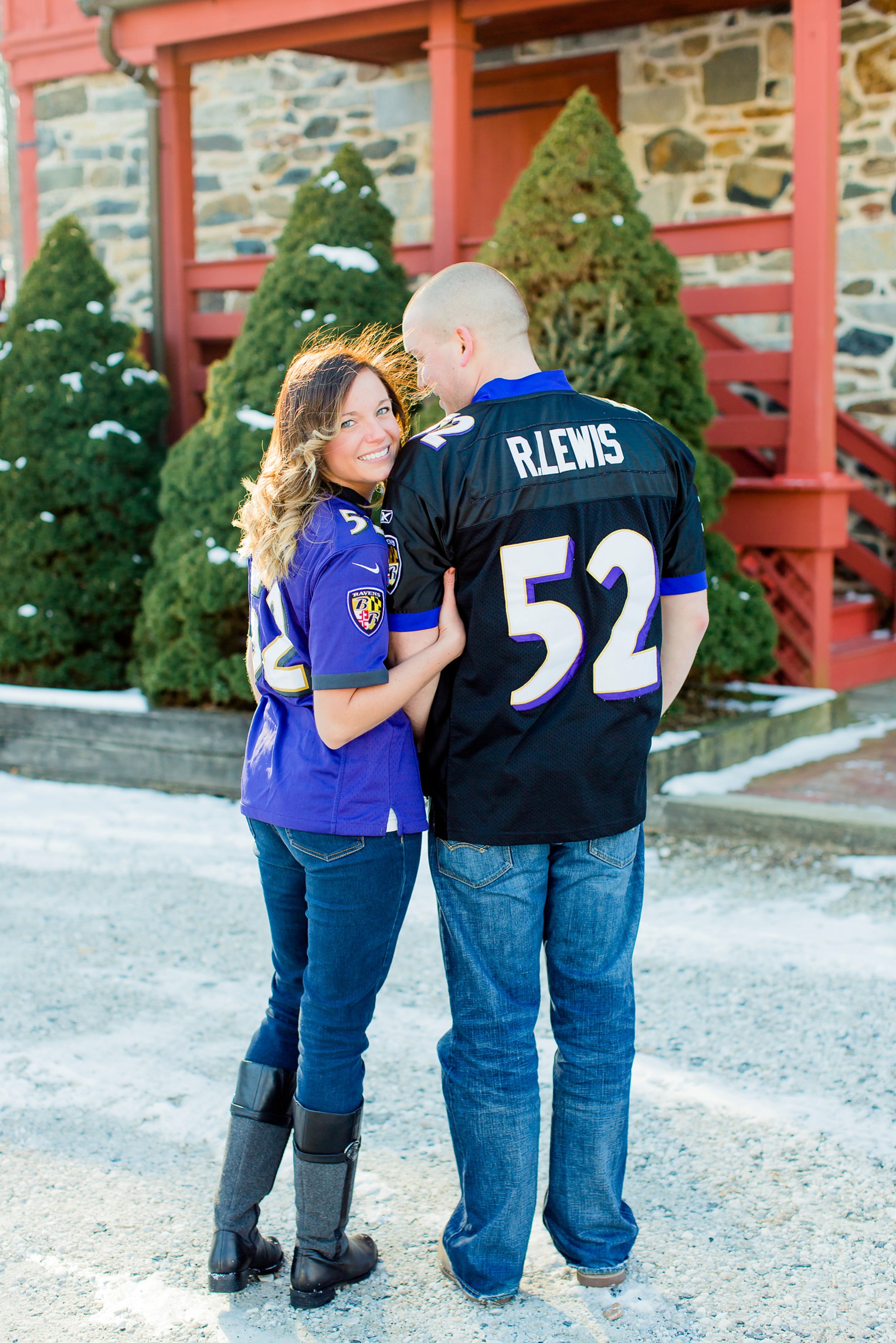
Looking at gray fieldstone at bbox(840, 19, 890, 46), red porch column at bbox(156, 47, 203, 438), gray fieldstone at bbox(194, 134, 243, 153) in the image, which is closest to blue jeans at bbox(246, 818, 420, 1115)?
red porch column at bbox(156, 47, 203, 438)

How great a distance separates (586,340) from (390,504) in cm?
369

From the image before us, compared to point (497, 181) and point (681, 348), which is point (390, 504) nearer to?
point (681, 348)

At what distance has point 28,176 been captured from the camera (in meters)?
10.8

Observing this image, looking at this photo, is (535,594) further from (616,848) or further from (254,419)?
(254,419)

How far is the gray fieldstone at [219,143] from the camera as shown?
33.8 feet

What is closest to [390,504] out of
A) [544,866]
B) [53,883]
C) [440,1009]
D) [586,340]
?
[544,866]

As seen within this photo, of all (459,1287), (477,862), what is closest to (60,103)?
(477,862)

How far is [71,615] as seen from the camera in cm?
693

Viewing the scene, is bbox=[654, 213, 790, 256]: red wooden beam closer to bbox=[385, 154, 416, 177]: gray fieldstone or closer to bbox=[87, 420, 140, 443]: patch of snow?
bbox=[87, 420, 140, 443]: patch of snow

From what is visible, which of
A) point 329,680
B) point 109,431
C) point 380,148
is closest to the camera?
point 329,680

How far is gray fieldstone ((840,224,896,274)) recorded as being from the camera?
312 inches

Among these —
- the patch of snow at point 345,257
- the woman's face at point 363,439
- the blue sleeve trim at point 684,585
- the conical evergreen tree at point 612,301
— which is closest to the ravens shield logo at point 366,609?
the woman's face at point 363,439

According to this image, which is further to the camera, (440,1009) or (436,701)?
(440,1009)

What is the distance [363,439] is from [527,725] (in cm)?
55
